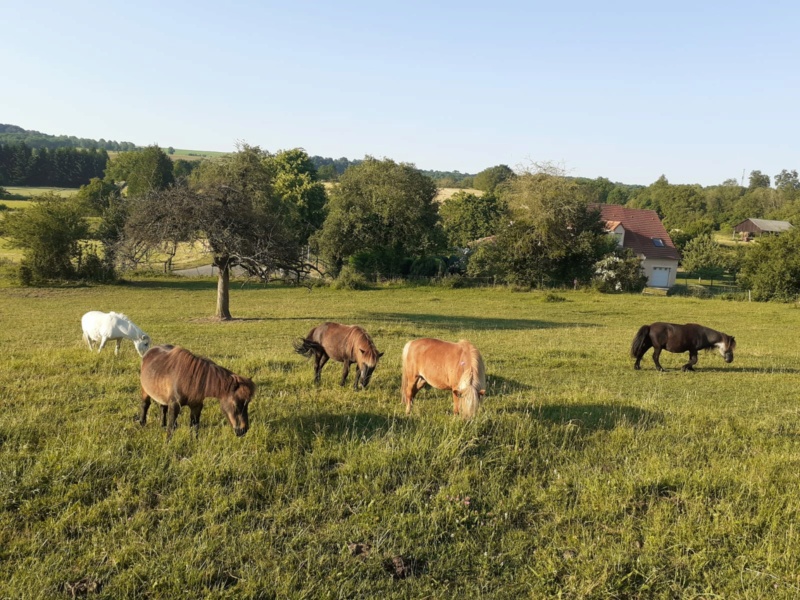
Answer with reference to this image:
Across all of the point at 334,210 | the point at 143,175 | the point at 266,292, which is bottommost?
the point at 266,292

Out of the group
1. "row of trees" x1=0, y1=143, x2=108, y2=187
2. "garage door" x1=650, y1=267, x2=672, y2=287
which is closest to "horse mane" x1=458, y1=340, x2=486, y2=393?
"garage door" x1=650, y1=267, x2=672, y2=287

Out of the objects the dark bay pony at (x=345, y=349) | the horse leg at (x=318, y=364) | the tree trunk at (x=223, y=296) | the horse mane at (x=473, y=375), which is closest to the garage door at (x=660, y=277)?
the tree trunk at (x=223, y=296)

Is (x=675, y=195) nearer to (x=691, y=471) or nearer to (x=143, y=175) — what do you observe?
(x=143, y=175)

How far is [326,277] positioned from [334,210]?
559 centimetres

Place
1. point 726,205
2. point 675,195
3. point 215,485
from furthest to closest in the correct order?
point 726,205
point 675,195
point 215,485

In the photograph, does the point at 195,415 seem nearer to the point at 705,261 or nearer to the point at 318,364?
the point at 318,364

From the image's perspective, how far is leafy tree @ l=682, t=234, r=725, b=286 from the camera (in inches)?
2136

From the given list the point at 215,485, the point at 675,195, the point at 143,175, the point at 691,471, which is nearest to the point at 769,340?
the point at 691,471

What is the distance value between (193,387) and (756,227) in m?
98.6

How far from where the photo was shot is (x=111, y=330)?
495 inches

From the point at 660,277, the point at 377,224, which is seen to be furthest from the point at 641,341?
the point at 660,277

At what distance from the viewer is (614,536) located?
421 centimetres

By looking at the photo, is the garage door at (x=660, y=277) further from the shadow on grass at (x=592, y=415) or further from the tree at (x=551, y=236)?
the shadow on grass at (x=592, y=415)

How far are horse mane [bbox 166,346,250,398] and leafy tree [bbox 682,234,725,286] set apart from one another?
58696 mm
